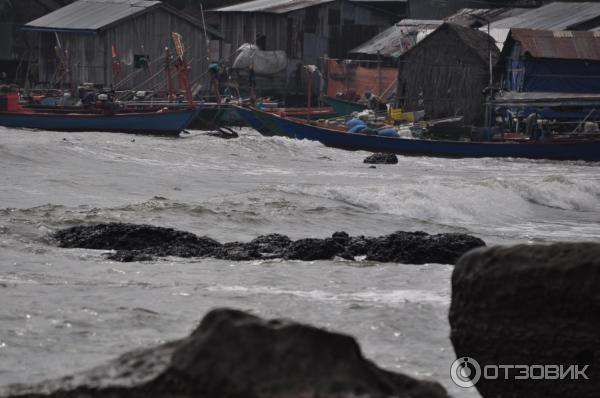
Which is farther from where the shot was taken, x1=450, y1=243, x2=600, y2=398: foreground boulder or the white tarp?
the white tarp

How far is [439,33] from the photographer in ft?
131

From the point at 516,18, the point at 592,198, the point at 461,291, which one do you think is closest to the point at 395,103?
the point at 516,18

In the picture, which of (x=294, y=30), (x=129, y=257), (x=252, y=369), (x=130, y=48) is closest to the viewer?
(x=252, y=369)

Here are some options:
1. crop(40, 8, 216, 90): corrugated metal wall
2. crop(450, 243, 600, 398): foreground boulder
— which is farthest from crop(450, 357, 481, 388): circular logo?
crop(40, 8, 216, 90): corrugated metal wall

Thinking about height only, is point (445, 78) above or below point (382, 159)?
above

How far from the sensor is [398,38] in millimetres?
45688

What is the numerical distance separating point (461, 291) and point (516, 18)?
40.0m

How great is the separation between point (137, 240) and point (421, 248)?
11.2ft

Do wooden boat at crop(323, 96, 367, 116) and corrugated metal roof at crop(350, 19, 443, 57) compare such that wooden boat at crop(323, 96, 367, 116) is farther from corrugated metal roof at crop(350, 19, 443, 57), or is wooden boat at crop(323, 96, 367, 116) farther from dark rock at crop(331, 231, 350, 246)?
dark rock at crop(331, 231, 350, 246)

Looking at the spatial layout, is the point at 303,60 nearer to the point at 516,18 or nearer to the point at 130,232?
the point at 516,18

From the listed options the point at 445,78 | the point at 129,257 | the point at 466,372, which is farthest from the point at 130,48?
the point at 466,372

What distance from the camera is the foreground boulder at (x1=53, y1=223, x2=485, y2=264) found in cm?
1290

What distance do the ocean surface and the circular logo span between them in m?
0.08

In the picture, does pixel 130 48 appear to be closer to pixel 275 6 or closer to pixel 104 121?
pixel 104 121
